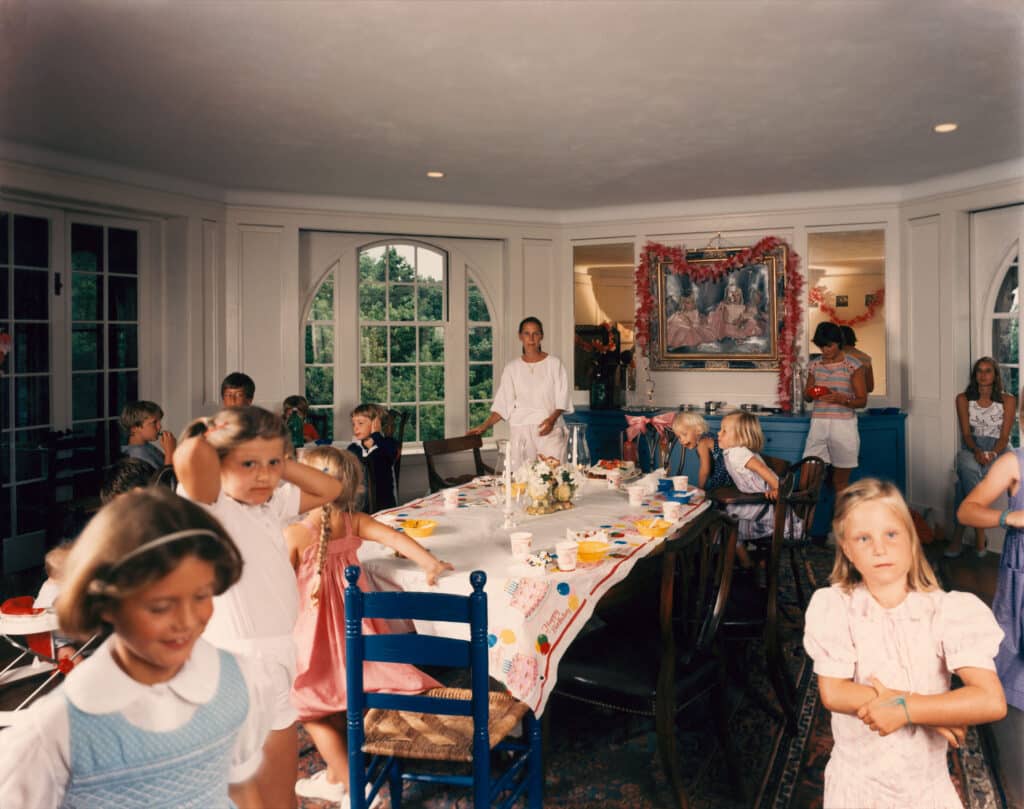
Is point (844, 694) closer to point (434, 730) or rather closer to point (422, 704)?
point (422, 704)

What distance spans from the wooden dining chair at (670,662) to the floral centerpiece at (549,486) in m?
0.67

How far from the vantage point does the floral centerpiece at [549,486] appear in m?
3.20

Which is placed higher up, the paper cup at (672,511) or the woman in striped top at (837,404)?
the woman in striped top at (837,404)

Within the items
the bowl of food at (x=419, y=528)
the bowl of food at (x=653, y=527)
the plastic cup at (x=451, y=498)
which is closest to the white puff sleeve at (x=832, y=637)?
the bowl of food at (x=653, y=527)

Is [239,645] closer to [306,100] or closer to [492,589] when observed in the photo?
[492,589]

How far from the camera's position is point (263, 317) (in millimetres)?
5934

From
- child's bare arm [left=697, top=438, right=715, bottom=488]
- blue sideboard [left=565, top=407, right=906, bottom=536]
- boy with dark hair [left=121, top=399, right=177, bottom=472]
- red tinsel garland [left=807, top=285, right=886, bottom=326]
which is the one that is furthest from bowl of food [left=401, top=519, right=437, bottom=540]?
red tinsel garland [left=807, top=285, right=886, bottom=326]

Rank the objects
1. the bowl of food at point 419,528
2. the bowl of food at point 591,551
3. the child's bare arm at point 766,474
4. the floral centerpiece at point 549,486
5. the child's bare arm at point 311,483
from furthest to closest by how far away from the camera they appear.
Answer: the child's bare arm at point 766,474 → the floral centerpiece at point 549,486 → the bowl of food at point 419,528 → the bowl of food at point 591,551 → the child's bare arm at point 311,483

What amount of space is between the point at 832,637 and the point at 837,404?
4.63 m

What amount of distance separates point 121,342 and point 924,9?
189 inches

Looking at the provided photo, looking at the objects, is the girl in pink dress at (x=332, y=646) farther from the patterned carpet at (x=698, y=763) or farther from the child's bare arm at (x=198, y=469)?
the child's bare arm at (x=198, y=469)

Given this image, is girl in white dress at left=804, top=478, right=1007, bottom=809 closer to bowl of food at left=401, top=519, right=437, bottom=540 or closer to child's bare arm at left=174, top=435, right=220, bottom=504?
child's bare arm at left=174, top=435, right=220, bottom=504

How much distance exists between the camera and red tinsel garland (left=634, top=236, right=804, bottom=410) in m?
6.28

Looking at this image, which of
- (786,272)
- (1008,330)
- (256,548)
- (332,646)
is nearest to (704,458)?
(332,646)
